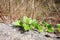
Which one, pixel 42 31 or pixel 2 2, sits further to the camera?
pixel 2 2

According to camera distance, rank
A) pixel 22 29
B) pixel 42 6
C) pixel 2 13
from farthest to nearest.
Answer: pixel 42 6, pixel 2 13, pixel 22 29

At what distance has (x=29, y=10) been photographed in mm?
3697

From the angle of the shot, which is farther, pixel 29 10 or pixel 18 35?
pixel 29 10

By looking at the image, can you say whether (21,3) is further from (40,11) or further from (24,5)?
(40,11)

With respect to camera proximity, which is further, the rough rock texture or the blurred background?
the blurred background

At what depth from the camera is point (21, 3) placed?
12.3 ft

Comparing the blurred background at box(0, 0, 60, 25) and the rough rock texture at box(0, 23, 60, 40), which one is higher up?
the blurred background at box(0, 0, 60, 25)

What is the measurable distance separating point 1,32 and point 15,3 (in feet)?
4.53

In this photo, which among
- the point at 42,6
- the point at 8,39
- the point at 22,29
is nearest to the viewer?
the point at 8,39

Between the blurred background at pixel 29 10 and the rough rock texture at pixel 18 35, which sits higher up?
the blurred background at pixel 29 10

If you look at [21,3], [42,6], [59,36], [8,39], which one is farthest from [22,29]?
[42,6]

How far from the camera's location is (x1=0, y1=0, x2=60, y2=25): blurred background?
3315 millimetres

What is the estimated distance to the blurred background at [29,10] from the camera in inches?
131

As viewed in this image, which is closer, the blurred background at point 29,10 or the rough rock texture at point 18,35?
the rough rock texture at point 18,35
